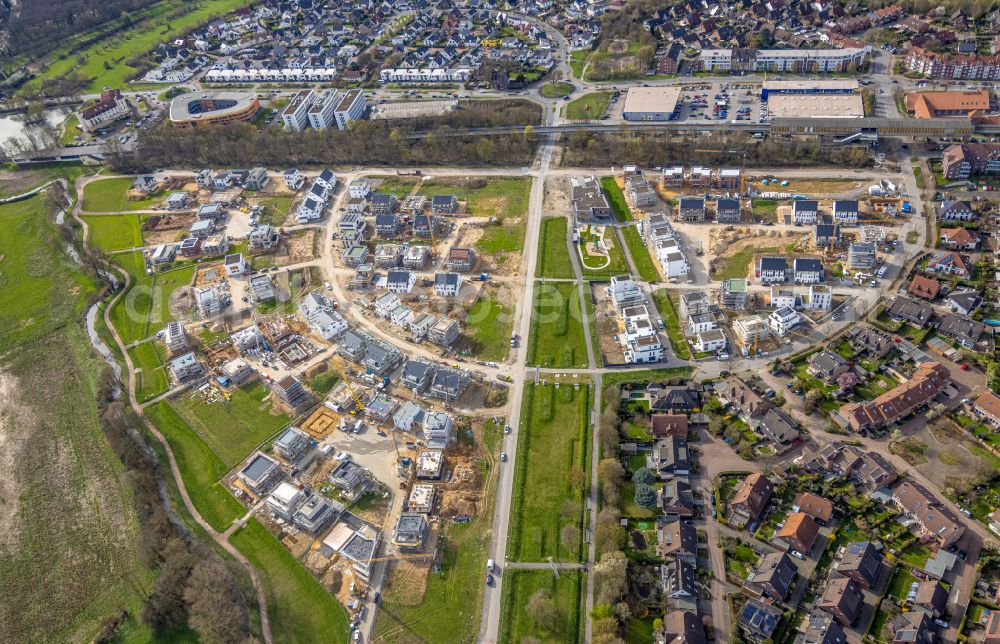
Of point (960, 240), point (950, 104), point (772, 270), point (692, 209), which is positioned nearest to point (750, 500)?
point (772, 270)

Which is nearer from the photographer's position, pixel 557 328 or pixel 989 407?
pixel 989 407

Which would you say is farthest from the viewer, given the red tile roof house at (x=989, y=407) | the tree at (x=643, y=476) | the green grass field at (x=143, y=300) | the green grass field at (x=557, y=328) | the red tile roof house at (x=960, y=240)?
the green grass field at (x=143, y=300)

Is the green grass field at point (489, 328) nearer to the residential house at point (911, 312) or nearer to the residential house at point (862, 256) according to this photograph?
the residential house at point (862, 256)

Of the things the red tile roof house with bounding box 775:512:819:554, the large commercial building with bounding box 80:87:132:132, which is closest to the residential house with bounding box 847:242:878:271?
the red tile roof house with bounding box 775:512:819:554

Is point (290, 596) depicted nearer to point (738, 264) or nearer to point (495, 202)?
point (738, 264)

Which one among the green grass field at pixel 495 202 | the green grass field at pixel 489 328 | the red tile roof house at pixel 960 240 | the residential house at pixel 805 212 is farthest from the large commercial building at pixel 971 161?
the green grass field at pixel 489 328

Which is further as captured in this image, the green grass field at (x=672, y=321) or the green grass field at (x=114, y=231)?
the green grass field at (x=114, y=231)

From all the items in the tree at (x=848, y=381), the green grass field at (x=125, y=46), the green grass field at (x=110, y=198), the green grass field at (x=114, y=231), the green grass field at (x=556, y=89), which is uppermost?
the green grass field at (x=125, y=46)
